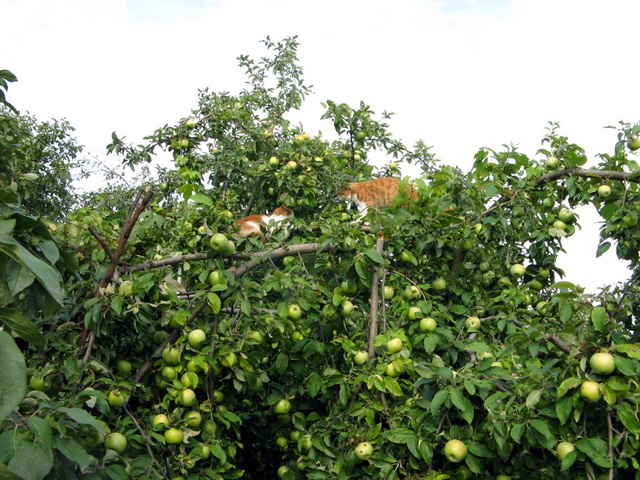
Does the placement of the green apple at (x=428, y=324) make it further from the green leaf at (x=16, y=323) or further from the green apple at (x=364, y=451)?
the green leaf at (x=16, y=323)

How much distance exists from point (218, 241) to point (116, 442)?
2.94 feet

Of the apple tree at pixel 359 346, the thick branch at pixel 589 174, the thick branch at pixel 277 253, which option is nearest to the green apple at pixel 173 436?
the apple tree at pixel 359 346

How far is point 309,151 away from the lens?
13.9 feet

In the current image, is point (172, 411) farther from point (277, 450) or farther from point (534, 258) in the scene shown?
point (534, 258)

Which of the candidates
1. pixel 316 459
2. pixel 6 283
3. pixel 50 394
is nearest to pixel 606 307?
pixel 316 459

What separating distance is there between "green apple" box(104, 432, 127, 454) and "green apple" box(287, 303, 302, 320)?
854 millimetres

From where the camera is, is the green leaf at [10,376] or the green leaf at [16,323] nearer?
the green leaf at [10,376]

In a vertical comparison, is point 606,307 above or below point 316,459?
above

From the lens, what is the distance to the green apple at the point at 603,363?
5.74 feet

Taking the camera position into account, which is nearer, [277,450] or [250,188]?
[277,450]

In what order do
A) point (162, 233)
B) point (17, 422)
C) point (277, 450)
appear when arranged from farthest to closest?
1. point (277, 450)
2. point (162, 233)
3. point (17, 422)

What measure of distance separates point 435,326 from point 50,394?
68.1 inches

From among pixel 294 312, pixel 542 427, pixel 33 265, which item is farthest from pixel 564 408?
pixel 33 265

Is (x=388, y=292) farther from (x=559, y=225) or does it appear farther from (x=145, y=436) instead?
(x=145, y=436)
